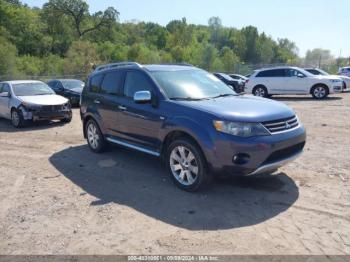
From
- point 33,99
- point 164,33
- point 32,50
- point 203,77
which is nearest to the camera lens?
point 203,77

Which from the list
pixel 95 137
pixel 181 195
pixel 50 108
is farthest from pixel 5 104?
pixel 181 195

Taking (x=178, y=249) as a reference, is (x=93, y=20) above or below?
above

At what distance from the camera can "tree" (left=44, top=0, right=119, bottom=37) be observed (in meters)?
78.2

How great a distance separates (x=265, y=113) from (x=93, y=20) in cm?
8446

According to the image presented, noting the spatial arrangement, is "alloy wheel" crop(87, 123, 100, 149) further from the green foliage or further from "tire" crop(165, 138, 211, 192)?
the green foliage

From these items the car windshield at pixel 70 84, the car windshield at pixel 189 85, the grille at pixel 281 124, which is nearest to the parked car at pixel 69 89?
the car windshield at pixel 70 84

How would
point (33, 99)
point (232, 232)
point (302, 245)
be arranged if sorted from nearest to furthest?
point (302, 245)
point (232, 232)
point (33, 99)

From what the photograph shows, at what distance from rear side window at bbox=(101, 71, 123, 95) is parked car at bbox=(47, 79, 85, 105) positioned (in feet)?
35.3

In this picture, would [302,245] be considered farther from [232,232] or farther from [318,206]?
[318,206]

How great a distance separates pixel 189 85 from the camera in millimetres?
6254

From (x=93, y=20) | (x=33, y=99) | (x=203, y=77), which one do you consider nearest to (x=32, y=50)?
(x=93, y=20)

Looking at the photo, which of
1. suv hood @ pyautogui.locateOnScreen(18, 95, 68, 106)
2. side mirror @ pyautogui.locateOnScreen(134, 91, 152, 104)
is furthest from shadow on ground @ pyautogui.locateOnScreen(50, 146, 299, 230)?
suv hood @ pyautogui.locateOnScreen(18, 95, 68, 106)

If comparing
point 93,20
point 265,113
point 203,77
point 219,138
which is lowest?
point 219,138

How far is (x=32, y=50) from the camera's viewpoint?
227 ft
